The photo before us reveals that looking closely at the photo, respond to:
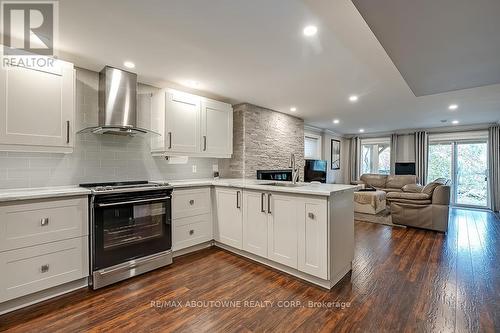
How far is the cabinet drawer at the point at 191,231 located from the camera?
9.86 feet

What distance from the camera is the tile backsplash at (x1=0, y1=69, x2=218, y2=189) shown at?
7.83 feet

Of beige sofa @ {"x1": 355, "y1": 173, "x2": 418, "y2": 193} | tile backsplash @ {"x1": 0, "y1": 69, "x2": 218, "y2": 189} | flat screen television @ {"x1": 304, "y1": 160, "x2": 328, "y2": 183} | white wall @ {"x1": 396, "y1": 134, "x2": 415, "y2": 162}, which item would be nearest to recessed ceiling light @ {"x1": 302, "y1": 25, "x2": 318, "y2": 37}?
tile backsplash @ {"x1": 0, "y1": 69, "x2": 218, "y2": 189}

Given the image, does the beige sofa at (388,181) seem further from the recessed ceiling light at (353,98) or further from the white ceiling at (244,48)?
the recessed ceiling light at (353,98)

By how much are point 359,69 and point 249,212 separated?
218cm

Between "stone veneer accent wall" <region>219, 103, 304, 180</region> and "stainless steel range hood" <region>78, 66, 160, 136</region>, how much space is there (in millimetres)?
1783

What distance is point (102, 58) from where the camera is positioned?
250 centimetres

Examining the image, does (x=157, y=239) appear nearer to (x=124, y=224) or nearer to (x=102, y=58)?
(x=124, y=224)

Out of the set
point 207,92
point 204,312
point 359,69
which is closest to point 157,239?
point 204,312

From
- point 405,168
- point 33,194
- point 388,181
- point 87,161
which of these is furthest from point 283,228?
point 405,168

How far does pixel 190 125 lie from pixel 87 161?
4.51ft

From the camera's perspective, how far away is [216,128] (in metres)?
3.83

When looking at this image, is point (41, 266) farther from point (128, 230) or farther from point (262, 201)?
point (262, 201)

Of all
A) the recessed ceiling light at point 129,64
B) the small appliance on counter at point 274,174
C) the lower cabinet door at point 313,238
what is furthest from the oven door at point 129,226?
the small appliance on counter at point 274,174

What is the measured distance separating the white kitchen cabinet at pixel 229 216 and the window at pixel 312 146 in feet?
13.8
